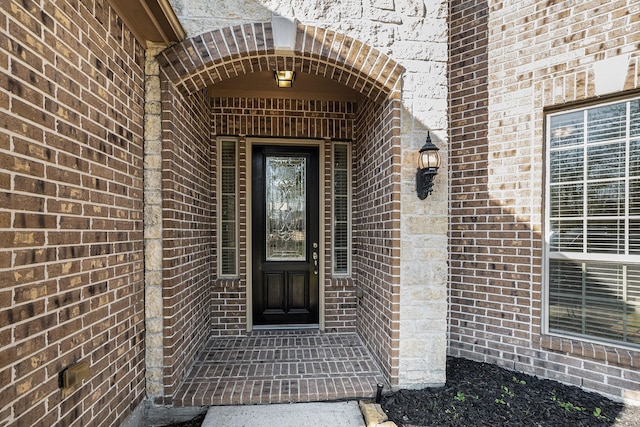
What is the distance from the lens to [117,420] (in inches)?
75.8

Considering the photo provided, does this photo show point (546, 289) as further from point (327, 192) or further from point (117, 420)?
point (117, 420)

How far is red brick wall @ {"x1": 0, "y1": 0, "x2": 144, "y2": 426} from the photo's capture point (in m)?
1.22

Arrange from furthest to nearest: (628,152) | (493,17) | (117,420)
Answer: (493,17), (628,152), (117,420)

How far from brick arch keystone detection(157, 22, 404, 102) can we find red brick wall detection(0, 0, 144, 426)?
0.37m

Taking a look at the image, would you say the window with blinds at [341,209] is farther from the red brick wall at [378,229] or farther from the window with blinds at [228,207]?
the window with blinds at [228,207]

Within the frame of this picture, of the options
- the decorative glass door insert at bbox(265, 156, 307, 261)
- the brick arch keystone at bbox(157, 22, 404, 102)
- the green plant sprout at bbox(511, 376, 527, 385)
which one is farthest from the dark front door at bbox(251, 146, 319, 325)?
the green plant sprout at bbox(511, 376, 527, 385)

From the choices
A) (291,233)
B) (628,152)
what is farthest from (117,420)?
(628,152)

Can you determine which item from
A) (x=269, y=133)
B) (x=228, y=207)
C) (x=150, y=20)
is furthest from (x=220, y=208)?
(x=150, y=20)

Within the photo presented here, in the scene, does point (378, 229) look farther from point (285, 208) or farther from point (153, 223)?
point (153, 223)

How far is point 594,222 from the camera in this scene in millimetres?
2541

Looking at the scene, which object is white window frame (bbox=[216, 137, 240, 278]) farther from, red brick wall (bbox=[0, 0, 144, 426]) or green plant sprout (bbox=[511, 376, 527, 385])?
green plant sprout (bbox=[511, 376, 527, 385])

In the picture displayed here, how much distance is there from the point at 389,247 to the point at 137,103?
2129mm

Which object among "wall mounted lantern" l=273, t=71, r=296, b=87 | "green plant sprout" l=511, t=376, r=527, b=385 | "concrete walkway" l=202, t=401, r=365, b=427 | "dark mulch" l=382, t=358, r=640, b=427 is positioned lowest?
"concrete walkway" l=202, t=401, r=365, b=427

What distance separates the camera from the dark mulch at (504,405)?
216 cm
